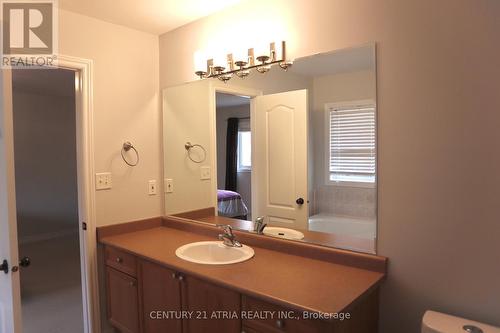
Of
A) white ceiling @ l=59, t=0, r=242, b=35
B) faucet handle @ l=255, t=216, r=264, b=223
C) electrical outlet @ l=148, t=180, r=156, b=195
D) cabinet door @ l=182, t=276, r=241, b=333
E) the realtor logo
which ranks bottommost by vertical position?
cabinet door @ l=182, t=276, r=241, b=333

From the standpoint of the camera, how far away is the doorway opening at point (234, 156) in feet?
7.65

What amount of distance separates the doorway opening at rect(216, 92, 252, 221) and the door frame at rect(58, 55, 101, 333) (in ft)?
2.92

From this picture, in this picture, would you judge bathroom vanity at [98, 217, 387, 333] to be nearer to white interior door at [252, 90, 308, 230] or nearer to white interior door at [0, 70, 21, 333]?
white interior door at [252, 90, 308, 230]

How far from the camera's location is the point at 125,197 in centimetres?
258

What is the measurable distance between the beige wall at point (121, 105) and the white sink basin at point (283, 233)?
43.2 inches

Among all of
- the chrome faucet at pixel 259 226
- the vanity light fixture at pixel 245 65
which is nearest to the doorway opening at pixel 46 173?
the vanity light fixture at pixel 245 65

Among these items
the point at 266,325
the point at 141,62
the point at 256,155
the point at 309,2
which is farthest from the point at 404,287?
the point at 141,62

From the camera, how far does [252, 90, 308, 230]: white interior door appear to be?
2049 mm

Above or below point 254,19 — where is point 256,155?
below

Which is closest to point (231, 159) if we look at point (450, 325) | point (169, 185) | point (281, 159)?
point (281, 159)

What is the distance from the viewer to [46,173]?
18.3 ft

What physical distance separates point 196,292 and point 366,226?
3.09ft

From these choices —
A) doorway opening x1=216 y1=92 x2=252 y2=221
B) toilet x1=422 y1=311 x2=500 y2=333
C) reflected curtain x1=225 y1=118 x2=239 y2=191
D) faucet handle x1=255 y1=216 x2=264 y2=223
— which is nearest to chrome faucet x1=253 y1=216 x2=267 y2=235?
faucet handle x1=255 y1=216 x2=264 y2=223

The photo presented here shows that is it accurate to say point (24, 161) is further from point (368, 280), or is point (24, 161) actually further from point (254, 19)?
point (368, 280)
